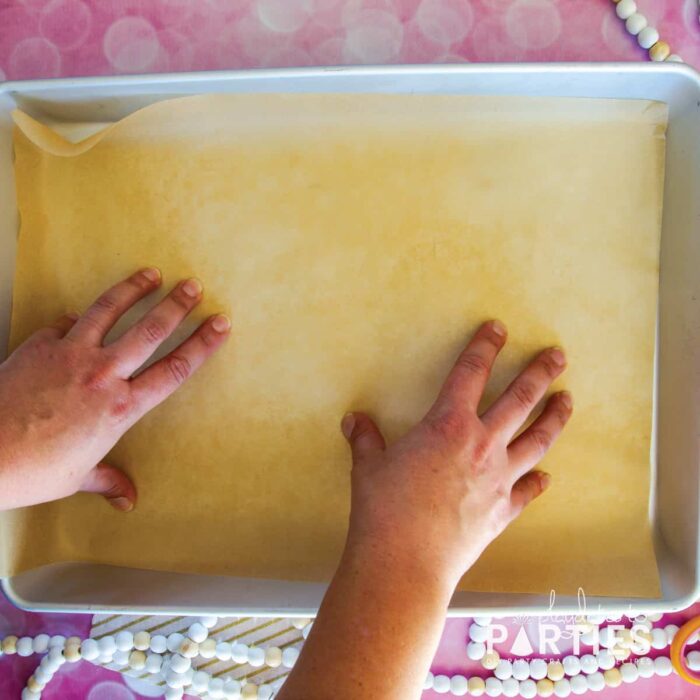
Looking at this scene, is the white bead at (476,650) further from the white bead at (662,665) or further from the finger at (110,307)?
the finger at (110,307)

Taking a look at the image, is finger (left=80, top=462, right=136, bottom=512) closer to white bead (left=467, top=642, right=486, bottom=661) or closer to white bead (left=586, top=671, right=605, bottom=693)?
white bead (left=467, top=642, right=486, bottom=661)

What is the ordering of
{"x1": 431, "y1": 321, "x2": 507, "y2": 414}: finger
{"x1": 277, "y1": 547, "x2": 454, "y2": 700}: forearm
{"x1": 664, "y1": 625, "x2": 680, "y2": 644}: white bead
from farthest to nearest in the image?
{"x1": 664, "y1": 625, "x2": 680, "y2": 644}: white bead < {"x1": 431, "y1": 321, "x2": 507, "y2": 414}: finger < {"x1": 277, "y1": 547, "x2": 454, "y2": 700}: forearm

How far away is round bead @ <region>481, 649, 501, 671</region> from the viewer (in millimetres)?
713

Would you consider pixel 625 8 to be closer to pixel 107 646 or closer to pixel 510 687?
pixel 510 687

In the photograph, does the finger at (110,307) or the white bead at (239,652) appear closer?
the finger at (110,307)

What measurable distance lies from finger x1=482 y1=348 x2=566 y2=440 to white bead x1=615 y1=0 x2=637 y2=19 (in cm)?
34

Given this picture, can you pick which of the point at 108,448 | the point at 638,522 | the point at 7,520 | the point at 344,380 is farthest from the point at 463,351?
the point at 7,520

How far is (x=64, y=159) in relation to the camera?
0.65m

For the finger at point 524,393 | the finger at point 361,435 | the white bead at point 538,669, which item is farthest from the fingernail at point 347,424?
the white bead at point 538,669

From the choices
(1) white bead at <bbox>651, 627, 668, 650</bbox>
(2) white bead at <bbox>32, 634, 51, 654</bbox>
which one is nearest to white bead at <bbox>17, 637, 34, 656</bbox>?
(2) white bead at <bbox>32, 634, 51, 654</bbox>

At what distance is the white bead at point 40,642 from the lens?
73 centimetres

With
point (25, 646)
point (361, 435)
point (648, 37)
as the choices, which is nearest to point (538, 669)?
point (361, 435)

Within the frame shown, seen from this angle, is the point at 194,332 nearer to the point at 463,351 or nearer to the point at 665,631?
the point at 463,351

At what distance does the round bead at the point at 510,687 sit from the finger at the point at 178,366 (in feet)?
1.53
